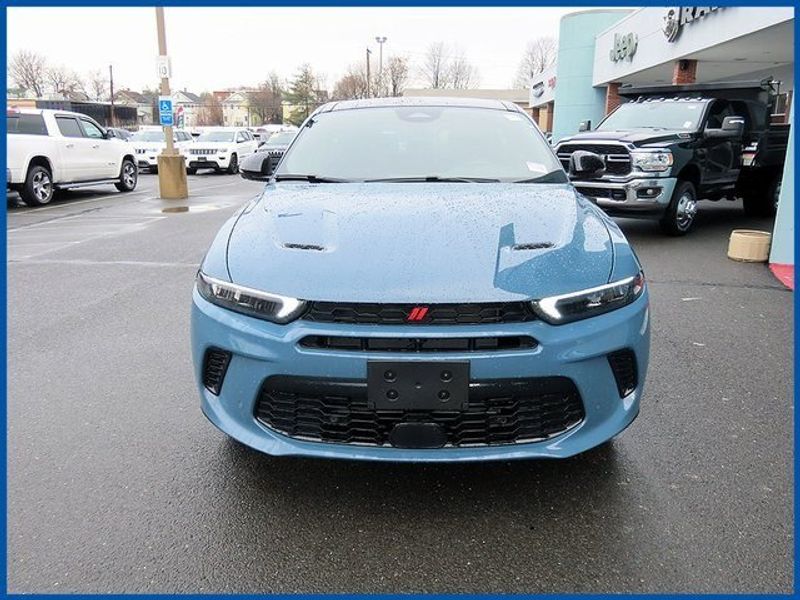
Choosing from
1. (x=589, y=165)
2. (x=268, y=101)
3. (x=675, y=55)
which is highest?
(x=268, y=101)

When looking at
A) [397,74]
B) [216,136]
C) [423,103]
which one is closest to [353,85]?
[397,74]

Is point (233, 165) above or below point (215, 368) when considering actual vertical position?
below

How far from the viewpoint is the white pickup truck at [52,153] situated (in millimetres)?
11953

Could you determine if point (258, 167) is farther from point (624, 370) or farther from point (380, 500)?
point (624, 370)

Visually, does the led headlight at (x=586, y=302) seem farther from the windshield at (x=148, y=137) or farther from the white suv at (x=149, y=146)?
the windshield at (x=148, y=137)

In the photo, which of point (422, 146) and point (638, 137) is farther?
point (638, 137)

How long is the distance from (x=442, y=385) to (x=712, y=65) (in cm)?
1913

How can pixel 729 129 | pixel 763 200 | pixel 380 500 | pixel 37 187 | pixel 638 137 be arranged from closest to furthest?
pixel 380 500, pixel 638 137, pixel 729 129, pixel 763 200, pixel 37 187

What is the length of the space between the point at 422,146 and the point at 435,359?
6.37 feet

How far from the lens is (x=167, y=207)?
41.1 feet

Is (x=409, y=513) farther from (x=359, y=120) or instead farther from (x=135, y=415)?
(x=359, y=120)

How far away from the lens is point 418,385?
220 cm

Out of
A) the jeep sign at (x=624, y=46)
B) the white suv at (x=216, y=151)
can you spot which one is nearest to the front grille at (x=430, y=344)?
the white suv at (x=216, y=151)

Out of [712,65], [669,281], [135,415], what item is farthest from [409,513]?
[712,65]
